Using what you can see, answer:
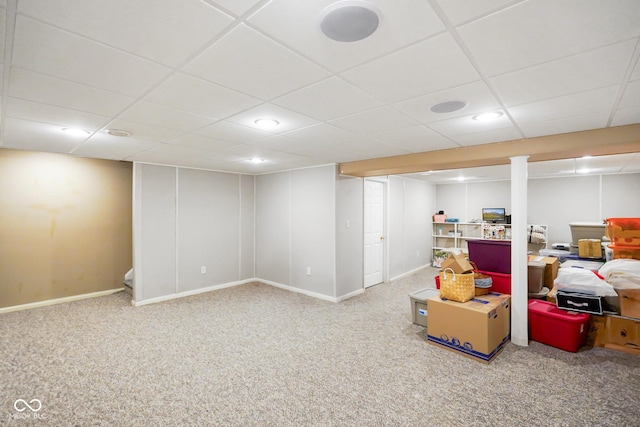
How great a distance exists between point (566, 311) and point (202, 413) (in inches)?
148

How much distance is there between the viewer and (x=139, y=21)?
1.27 metres

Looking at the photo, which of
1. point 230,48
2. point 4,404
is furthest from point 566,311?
point 4,404

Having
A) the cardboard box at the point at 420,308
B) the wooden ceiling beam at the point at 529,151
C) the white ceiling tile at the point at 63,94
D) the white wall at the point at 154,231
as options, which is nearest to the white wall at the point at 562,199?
the wooden ceiling beam at the point at 529,151

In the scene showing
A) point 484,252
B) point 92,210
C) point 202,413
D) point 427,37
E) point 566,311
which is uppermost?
point 427,37

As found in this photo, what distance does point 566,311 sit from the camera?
3.24 metres

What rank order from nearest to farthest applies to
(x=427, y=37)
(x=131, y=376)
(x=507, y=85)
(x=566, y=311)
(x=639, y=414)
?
(x=427, y=37) → (x=507, y=85) → (x=639, y=414) → (x=131, y=376) → (x=566, y=311)

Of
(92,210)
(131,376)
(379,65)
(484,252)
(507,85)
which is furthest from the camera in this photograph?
(92,210)

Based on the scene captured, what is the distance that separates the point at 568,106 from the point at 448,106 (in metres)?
0.91

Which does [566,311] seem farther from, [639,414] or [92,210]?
[92,210]

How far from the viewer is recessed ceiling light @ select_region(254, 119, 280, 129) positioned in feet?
8.64

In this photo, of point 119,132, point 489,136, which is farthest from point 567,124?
point 119,132

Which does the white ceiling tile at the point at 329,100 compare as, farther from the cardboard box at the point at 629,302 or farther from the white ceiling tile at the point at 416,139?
the cardboard box at the point at 629,302

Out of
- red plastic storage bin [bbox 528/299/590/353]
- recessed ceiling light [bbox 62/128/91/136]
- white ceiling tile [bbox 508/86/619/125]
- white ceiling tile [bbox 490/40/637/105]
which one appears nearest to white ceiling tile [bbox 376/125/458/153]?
white ceiling tile [bbox 508/86/619/125]

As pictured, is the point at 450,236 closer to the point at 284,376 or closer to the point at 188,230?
the point at 188,230
